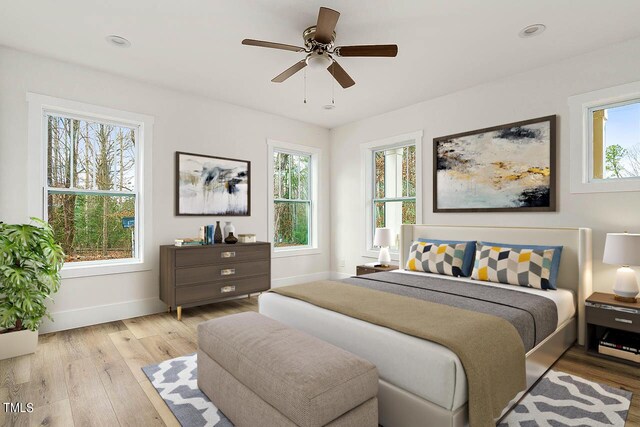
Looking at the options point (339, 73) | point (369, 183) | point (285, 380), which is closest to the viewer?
point (285, 380)

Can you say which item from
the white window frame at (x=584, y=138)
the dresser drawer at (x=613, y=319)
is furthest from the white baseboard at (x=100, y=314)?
the white window frame at (x=584, y=138)

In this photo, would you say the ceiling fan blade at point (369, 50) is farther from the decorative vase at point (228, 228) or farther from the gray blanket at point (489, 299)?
the decorative vase at point (228, 228)

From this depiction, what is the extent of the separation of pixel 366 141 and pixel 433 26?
2564 mm

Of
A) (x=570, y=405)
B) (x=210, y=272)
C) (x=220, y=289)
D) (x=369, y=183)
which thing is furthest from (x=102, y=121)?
(x=570, y=405)

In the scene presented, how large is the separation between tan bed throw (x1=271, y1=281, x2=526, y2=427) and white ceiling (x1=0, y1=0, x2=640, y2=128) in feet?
7.06

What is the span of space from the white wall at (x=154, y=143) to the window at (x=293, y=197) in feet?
0.57

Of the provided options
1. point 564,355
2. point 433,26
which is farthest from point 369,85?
point 564,355

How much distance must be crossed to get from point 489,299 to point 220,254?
9.32 ft

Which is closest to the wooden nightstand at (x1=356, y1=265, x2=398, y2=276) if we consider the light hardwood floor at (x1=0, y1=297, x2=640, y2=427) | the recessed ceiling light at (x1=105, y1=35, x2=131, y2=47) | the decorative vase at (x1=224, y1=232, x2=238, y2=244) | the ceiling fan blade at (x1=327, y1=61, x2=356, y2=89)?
the decorative vase at (x1=224, y1=232, x2=238, y2=244)

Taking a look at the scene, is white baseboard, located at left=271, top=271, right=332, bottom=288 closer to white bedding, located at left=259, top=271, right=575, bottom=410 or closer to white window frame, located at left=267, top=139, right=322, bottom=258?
white window frame, located at left=267, top=139, right=322, bottom=258

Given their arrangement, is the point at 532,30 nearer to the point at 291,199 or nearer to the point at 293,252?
the point at 291,199

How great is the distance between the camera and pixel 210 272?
12.8 ft

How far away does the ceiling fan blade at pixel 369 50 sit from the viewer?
95.3 inches

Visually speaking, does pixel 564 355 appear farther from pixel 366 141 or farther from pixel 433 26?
pixel 366 141
